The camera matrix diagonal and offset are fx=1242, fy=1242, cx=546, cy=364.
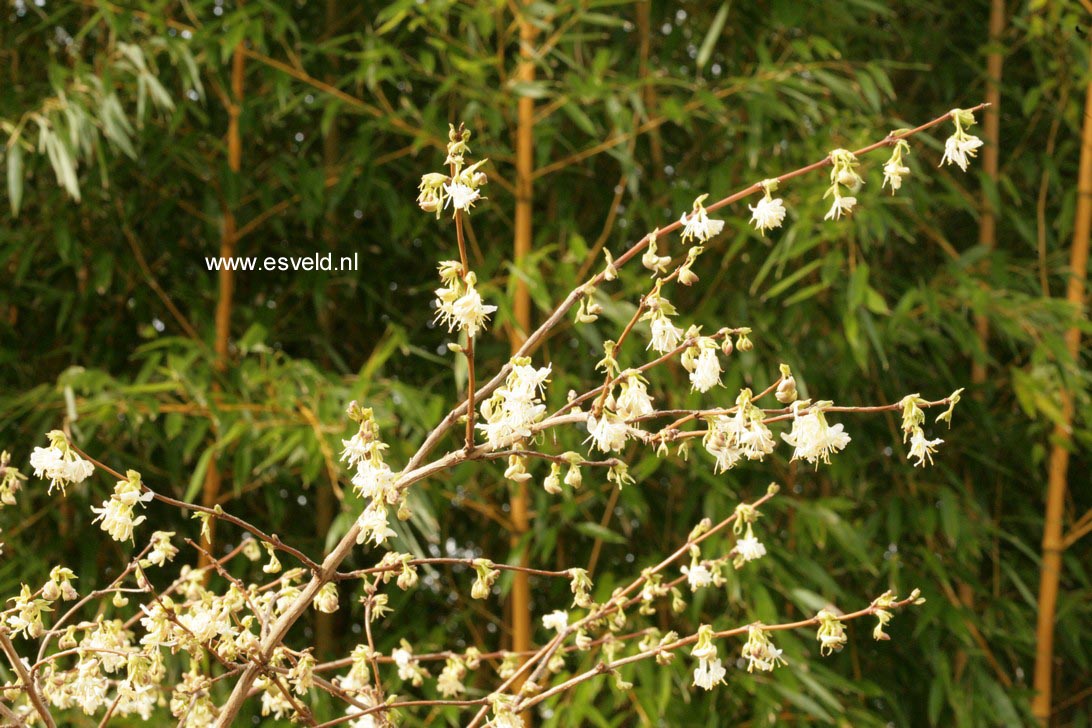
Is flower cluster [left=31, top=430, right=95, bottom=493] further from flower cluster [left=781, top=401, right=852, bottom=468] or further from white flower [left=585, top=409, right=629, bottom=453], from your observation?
flower cluster [left=781, top=401, right=852, bottom=468]

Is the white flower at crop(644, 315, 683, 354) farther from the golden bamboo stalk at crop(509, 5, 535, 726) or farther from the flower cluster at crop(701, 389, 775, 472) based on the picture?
the golden bamboo stalk at crop(509, 5, 535, 726)

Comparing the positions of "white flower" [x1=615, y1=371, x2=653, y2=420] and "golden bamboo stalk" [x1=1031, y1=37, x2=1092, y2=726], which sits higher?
"white flower" [x1=615, y1=371, x2=653, y2=420]

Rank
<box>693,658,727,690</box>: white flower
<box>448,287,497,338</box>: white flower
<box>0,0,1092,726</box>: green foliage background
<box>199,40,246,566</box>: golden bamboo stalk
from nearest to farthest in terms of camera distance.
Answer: <box>448,287,497,338</box>: white flower → <box>693,658,727,690</box>: white flower → <box>0,0,1092,726</box>: green foliage background → <box>199,40,246,566</box>: golden bamboo stalk

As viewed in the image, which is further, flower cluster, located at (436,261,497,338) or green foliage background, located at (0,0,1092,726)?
green foliage background, located at (0,0,1092,726)

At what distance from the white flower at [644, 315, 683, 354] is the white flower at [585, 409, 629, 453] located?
4 cm

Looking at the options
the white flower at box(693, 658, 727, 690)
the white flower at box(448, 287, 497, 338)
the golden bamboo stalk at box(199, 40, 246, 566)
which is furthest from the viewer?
the golden bamboo stalk at box(199, 40, 246, 566)

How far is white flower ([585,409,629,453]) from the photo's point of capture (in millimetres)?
641

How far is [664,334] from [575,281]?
2.87ft

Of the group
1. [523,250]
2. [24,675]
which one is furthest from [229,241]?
[24,675]

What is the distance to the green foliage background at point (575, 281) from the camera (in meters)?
1.52

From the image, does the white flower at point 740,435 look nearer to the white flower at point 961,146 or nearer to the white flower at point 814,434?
the white flower at point 814,434

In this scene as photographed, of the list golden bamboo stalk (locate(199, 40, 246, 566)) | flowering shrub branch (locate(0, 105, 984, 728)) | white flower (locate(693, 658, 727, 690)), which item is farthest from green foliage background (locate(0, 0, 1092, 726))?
white flower (locate(693, 658, 727, 690))

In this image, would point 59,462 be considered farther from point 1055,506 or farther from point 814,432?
point 1055,506

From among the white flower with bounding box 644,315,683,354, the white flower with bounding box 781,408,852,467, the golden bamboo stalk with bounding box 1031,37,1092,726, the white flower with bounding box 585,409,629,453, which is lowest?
the golden bamboo stalk with bounding box 1031,37,1092,726
